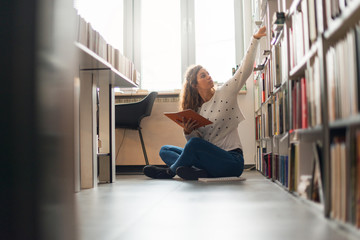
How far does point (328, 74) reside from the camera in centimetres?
120

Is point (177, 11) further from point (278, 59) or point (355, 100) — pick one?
point (355, 100)

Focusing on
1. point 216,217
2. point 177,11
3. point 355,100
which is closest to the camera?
point 355,100

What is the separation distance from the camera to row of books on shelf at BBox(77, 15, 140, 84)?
2362mm

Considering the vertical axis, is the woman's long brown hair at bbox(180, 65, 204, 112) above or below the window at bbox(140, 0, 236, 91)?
below

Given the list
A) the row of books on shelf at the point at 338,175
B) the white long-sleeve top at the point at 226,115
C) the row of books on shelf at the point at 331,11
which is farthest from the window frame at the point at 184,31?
the row of books on shelf at the point at 331,11

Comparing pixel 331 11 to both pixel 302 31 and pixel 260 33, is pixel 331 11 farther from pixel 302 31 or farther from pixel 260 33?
pixel 260 33

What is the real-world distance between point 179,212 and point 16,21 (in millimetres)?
1105

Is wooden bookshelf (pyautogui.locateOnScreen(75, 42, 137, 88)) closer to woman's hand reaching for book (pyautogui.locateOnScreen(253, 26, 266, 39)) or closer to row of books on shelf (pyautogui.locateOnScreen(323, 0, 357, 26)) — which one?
woman's hand reaching for book (pyautogui.locateOnScreen(253, 26, 266, 39))

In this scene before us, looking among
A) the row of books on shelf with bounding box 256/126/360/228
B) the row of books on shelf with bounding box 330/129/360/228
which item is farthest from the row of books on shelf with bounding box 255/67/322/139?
the row of books on shelf with bounding box 330/129/360/228

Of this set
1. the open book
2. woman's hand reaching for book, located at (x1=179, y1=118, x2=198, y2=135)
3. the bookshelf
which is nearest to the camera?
the bookshelf

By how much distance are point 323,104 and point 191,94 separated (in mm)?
2024

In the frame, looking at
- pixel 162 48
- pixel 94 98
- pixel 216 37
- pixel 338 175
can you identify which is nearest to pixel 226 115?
pixel 94 98

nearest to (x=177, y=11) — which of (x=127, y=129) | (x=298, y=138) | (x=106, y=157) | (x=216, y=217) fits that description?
(x=127, y=129)

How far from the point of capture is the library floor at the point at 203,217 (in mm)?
1083
